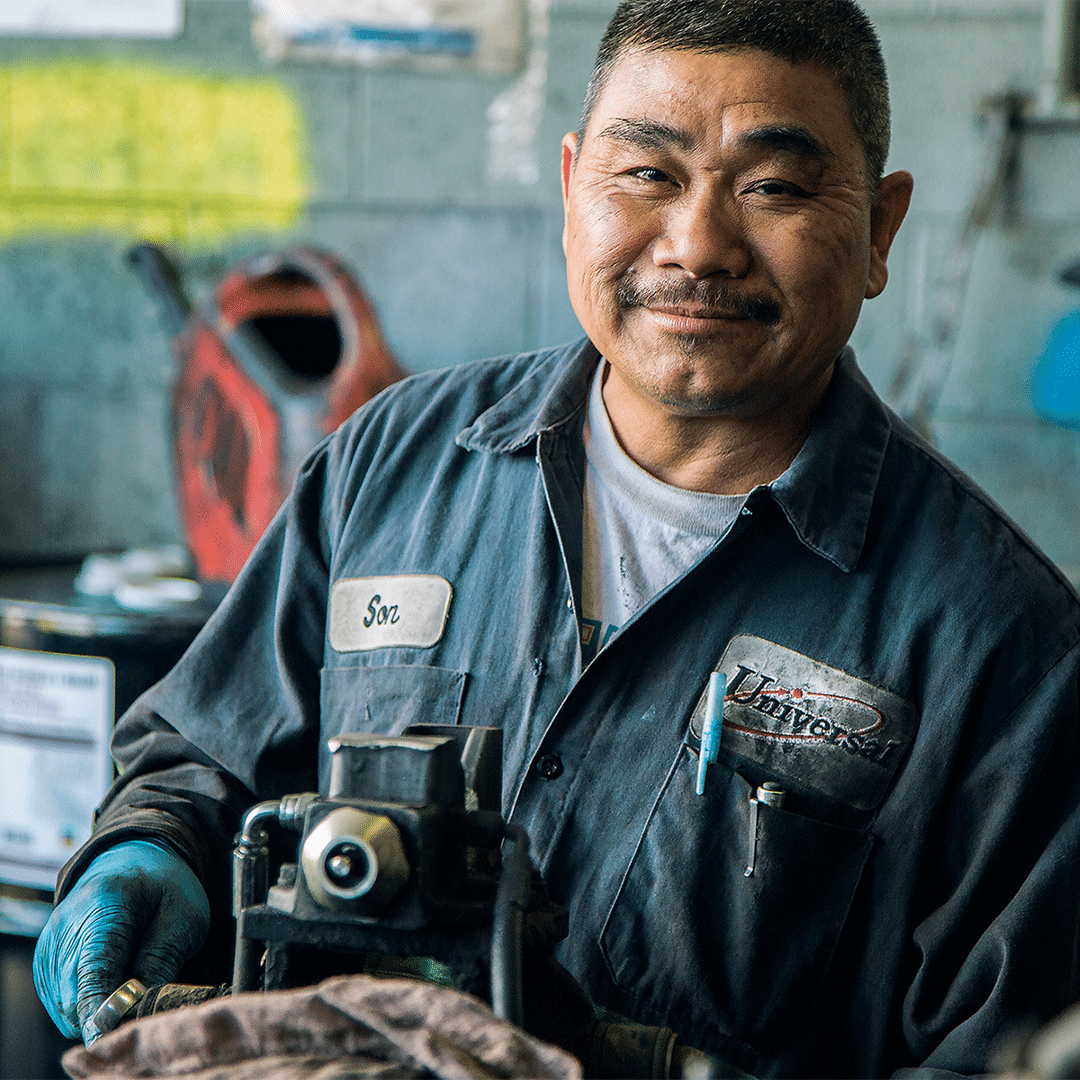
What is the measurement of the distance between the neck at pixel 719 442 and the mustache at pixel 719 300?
124mm

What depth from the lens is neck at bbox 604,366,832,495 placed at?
132cm

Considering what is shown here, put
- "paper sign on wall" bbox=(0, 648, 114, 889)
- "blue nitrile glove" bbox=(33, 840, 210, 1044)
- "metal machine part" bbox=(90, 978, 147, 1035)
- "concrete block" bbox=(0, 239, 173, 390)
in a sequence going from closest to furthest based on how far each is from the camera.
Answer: "metal machine part" bbox=(90, 978, 147, 1035) → "blue nitrile glove" bbox=(33, 840, 210, 1044) → "paper sign on wall" bbox=(0, 648, 114, 889) → "concrete block" bbox=(0, 239, 173, 390)

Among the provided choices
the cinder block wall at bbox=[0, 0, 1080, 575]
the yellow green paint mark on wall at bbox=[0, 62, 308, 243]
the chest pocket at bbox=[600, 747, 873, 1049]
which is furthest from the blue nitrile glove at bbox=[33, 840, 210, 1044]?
the yellow green paint mark on wall at bbox=[0, 62, 308, 243]

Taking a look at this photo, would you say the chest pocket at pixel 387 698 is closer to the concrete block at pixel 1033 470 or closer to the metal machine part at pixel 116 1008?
the metal machine part at pixel 116 1008

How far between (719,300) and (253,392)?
1.47 meters

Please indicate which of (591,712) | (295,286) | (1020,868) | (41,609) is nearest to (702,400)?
(591,712)

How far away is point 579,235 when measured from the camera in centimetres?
130

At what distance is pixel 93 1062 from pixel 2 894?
1.70 meters

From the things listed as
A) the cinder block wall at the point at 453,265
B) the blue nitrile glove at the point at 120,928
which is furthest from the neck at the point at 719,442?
the cinder block wall at the point at 453,265

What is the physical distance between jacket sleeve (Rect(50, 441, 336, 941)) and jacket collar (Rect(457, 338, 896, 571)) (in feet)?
0.76

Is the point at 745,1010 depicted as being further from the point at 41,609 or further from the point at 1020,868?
the point at 41,609

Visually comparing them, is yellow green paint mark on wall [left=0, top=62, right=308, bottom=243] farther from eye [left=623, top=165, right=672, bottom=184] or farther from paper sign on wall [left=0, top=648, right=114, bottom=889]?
eye [left=623, top=165, right=672, bottom=184]

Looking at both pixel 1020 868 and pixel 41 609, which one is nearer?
pixel 1020 868

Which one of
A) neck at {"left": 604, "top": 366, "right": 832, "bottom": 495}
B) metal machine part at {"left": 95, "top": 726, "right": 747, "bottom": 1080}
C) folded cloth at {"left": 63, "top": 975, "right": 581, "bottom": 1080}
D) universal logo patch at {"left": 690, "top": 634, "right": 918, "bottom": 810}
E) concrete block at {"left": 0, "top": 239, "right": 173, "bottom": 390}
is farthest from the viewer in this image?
concrete block at {"left": 0, "top": 239, "right": 173, "bottom": 390}
